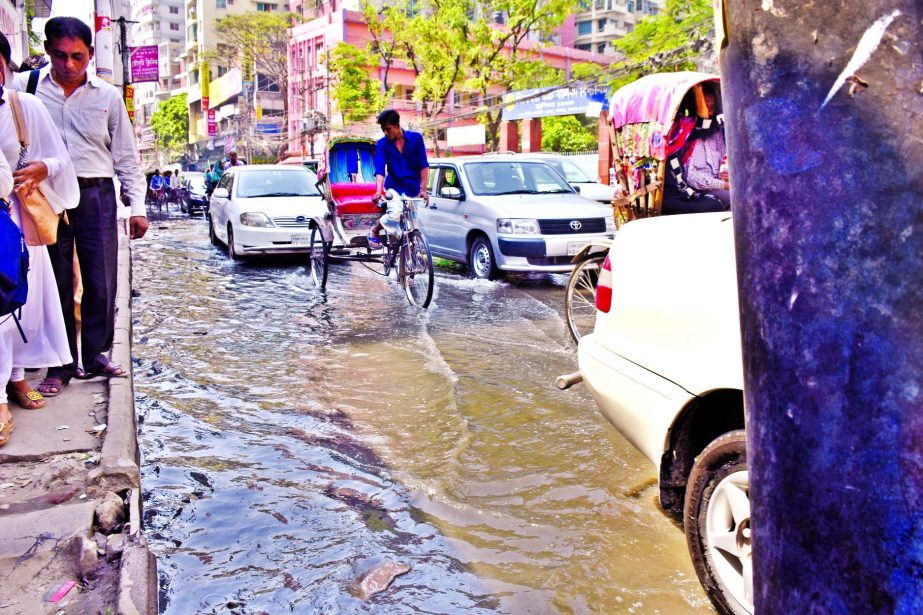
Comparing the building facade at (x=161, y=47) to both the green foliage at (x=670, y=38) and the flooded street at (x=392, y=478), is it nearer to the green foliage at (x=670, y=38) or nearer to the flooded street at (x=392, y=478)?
the green foliage at (x=670, y=38)

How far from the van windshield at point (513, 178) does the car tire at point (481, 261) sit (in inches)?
30.0

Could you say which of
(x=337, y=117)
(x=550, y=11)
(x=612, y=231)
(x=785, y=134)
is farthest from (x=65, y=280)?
(x=337, y=117)

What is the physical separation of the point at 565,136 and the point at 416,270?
48.0 m

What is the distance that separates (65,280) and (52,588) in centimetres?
240

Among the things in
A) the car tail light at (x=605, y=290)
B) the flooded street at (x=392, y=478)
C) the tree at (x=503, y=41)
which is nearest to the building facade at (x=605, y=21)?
the tree at (x=503, y=41)

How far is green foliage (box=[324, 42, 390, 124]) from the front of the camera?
41562 millimetres

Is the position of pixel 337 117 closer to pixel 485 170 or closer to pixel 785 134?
pixel 485 170

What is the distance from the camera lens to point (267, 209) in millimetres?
12781

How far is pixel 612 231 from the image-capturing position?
10625 mm

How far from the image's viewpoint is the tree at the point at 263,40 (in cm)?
5900

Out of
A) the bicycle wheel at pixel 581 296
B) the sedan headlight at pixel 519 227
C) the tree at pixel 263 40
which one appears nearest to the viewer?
the bicycle wheel at pixel 581 296

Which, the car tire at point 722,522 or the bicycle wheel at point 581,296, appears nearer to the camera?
the car tire at point 722,522

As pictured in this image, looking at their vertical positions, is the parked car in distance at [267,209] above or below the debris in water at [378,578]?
above

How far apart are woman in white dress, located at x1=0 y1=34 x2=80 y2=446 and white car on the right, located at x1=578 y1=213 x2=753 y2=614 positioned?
9.44 feet
